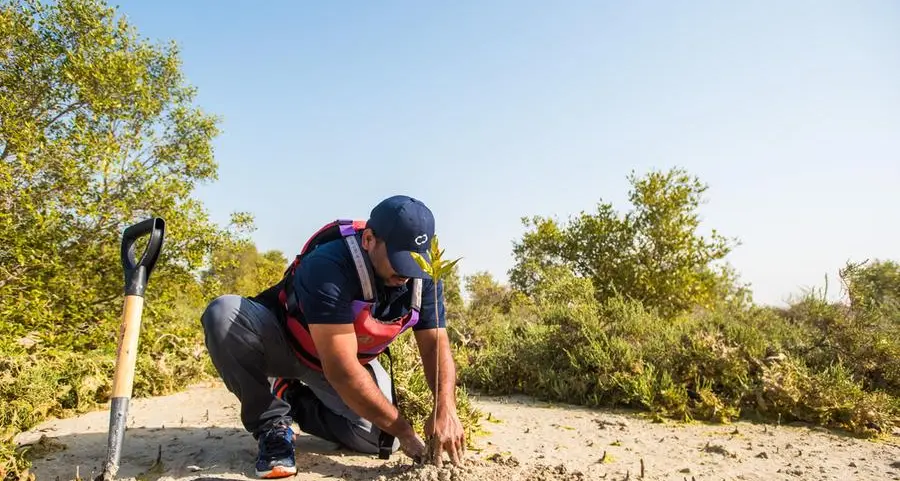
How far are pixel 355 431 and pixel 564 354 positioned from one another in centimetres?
289

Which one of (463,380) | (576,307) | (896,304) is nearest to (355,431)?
(463,380)

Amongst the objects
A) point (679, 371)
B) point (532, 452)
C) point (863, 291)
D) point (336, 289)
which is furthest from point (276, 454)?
point (863, 291)

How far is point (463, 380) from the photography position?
18.6ft

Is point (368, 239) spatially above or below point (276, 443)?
above

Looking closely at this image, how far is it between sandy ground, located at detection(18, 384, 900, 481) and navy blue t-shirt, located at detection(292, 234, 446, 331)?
0.80 meters

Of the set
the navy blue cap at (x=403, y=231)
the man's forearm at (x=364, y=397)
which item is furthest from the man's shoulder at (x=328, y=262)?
the man's forearm at (x=364, y=397)

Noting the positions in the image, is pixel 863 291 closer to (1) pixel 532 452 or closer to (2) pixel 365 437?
(1) pixel 532 452

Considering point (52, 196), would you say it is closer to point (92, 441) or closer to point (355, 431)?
point (92, 441)

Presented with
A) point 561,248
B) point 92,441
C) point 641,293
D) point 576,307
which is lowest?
point 92,441

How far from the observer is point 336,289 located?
239cm

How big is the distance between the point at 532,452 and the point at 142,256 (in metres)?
2.49

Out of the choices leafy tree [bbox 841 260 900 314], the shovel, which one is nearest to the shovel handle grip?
the shovel

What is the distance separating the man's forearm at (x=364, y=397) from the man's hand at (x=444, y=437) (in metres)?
0.14

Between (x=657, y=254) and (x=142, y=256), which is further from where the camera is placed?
(x=657, y=254)
